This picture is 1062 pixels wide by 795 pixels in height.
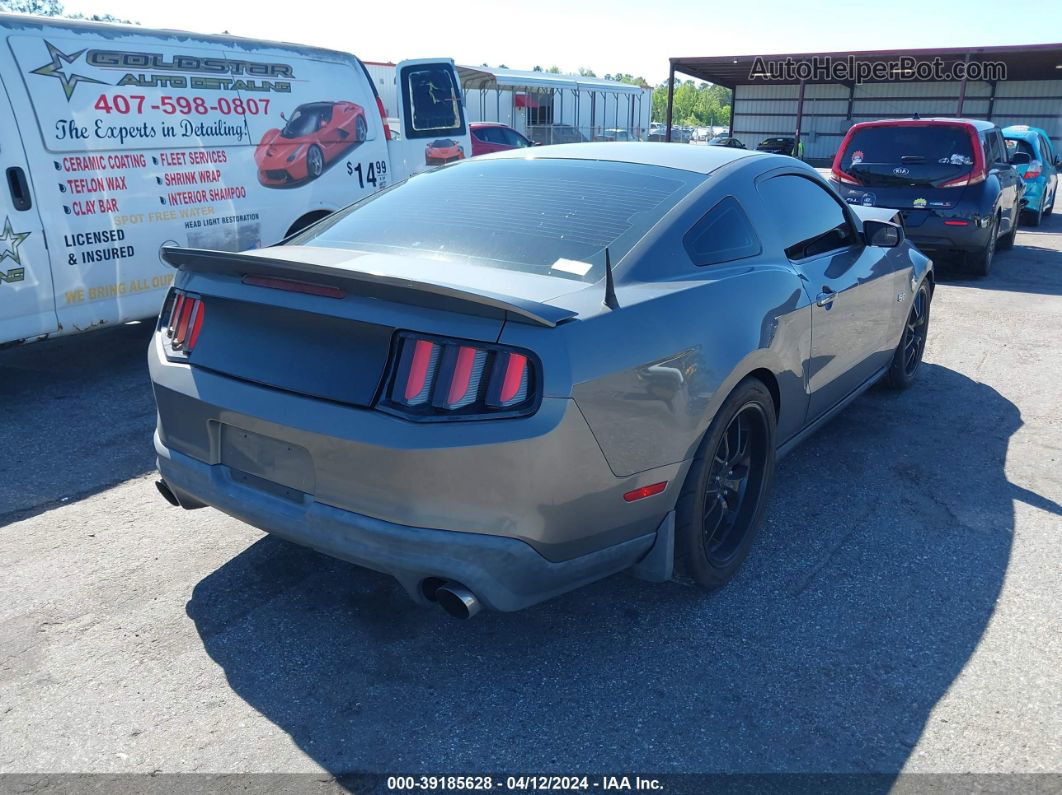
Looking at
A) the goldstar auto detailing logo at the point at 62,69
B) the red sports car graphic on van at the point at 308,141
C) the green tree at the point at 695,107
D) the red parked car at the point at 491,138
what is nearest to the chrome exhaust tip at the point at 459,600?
the goldstar auto detailing logo at the point at 62,69

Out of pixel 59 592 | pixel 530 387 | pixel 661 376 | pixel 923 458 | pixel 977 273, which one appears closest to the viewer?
pixel 530 387

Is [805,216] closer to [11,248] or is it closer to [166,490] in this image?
[166,490]

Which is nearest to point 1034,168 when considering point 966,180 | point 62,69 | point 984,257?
point 984,257

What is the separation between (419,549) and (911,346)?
4309mm

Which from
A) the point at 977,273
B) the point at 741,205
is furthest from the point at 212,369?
the point at 977,273

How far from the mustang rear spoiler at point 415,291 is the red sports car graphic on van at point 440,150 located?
20.7 ft

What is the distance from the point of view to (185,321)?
2922 millimetres

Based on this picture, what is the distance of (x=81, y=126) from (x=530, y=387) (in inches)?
177

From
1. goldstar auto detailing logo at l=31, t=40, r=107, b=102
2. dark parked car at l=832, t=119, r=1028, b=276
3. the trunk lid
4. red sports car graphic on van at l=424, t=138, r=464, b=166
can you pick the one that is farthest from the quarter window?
dark parked car at l=832, t=119, r=1028, b=276

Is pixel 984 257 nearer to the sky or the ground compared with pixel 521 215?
nearer to the ground

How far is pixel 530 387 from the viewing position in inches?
91.8

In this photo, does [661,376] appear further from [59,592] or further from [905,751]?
[59,592]

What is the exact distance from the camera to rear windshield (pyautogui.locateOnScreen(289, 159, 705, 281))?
2932 mm

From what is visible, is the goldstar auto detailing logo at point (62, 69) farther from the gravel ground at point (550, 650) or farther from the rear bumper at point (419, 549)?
the rear bumper at point (419, 549)
